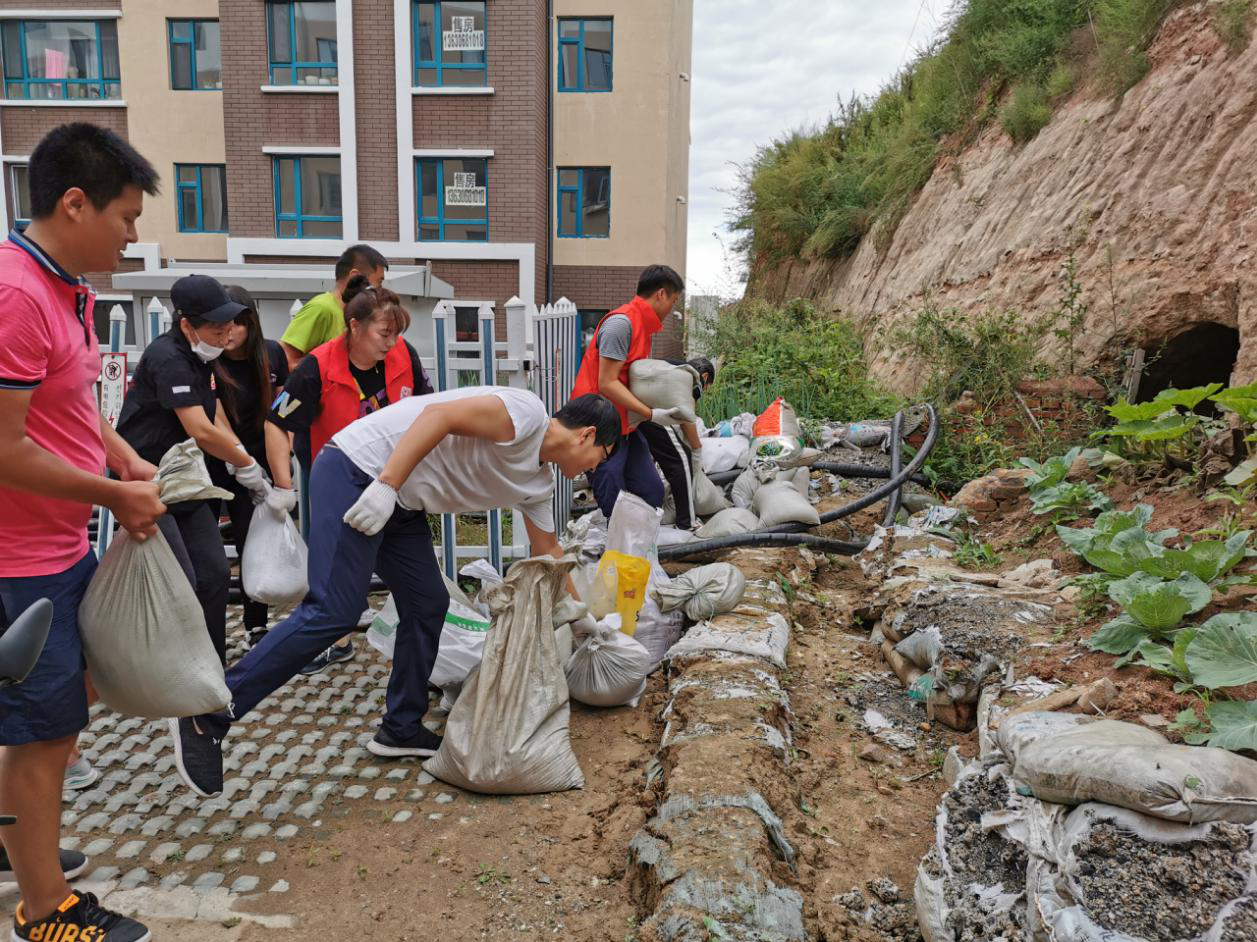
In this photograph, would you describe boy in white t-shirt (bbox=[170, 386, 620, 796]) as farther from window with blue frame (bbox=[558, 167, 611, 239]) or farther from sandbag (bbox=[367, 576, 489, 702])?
window with blue frame (bbox=[558, 167, 611, 239])

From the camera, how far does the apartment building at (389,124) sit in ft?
47.2

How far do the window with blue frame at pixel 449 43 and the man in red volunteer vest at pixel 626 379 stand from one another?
11.5m

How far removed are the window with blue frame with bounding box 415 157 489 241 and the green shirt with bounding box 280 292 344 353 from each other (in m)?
11.3

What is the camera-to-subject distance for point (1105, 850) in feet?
5.63

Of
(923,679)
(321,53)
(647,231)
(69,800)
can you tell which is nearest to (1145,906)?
(923,679)

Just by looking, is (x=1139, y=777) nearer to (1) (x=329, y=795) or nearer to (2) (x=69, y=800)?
(1) (x=329, y=795)

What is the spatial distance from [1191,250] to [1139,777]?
5.46 m

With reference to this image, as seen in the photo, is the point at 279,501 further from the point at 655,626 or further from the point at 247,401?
the point at 655,626

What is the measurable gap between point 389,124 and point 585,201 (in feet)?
11.5

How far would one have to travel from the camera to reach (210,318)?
310 cm

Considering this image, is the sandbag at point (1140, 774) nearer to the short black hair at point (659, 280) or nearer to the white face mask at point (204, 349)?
the white face mask at point (204, 349)

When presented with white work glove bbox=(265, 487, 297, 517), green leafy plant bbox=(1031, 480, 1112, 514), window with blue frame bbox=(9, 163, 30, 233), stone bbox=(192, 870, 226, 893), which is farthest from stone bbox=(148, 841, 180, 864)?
window with blue frame bbox=(9, 163, 30, 233)

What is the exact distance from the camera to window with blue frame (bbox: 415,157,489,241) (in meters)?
14.7

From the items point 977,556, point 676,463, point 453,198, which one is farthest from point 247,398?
point 453,198
